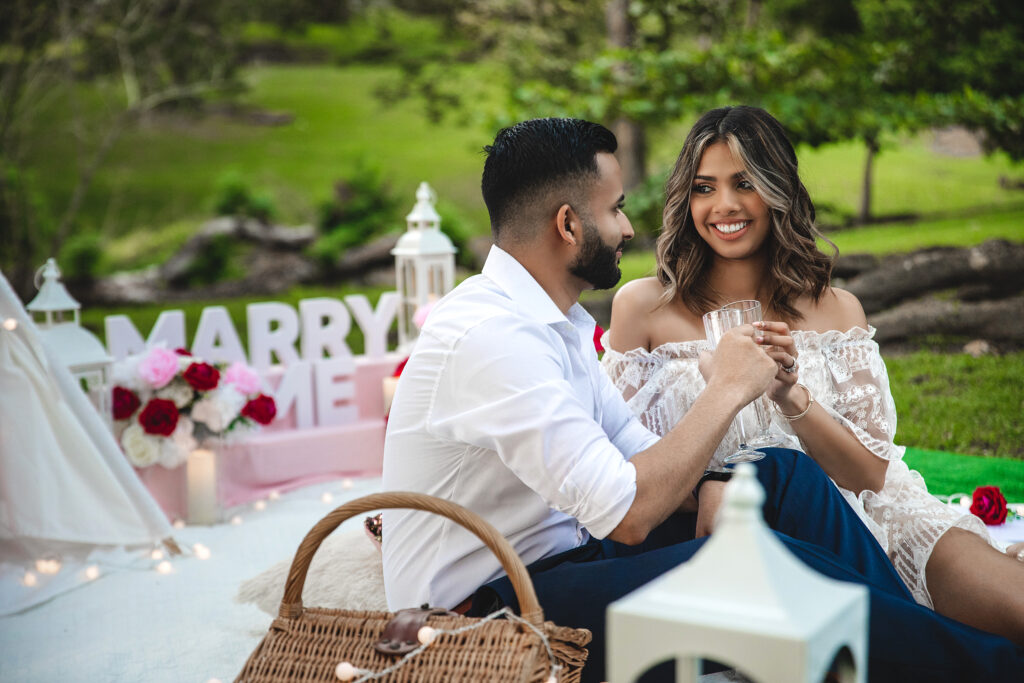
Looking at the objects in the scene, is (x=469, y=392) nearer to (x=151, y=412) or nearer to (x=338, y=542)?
(x=338, y=542)

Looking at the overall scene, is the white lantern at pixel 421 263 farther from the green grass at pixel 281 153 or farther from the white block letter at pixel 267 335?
the green grass at pixel 281 153

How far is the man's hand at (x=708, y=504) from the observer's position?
221 centimetres

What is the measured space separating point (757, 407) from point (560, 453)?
713 millimetres

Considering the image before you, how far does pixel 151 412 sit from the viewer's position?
441 centimetres

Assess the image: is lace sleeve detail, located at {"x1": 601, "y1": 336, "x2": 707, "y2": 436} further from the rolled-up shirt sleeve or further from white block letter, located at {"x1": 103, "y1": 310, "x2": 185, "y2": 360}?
white block letter, located at {"x1": 103, "y1": 310, "x2": 185, "y2": 360}

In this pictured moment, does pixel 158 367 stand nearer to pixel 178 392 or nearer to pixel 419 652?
pixel 178 392

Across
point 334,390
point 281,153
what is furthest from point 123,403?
point 281,153

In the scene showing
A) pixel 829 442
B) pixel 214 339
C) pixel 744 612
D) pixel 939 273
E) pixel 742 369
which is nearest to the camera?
pixel 744 612

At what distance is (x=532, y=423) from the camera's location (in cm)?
182

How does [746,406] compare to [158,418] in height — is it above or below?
above

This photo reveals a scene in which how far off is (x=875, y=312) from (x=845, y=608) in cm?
575

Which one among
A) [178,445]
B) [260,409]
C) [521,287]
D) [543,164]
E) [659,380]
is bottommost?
[178,445]

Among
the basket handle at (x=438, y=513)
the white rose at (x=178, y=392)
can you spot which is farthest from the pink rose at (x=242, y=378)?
the basket handle at (x=438, y=513)

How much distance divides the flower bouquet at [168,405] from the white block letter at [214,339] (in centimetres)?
56
